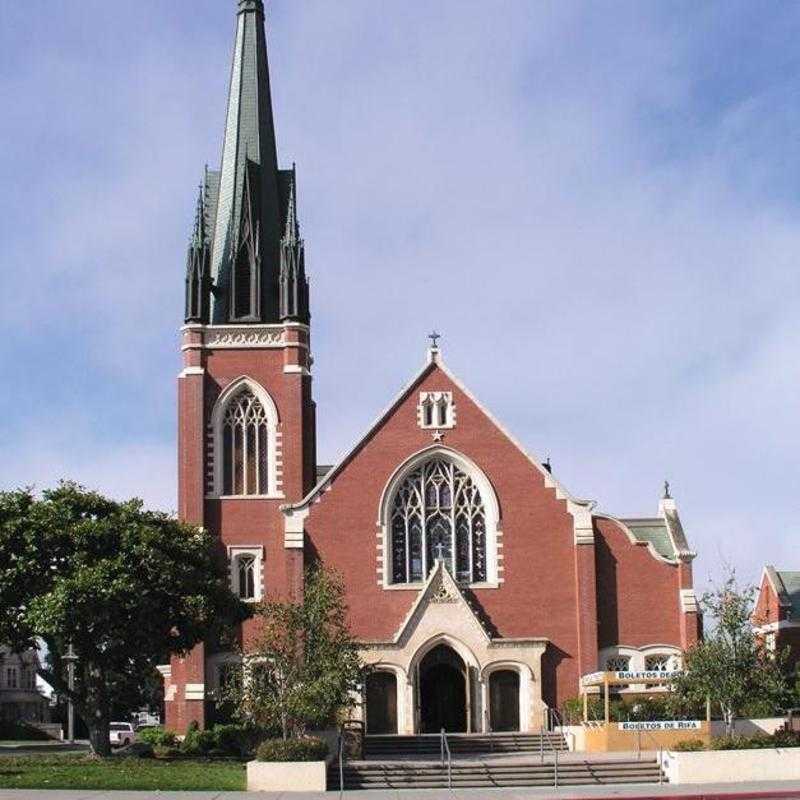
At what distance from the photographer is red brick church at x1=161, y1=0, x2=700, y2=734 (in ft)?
155

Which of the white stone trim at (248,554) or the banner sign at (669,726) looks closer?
the banner sign at (669,726)

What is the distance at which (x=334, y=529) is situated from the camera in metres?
49.0

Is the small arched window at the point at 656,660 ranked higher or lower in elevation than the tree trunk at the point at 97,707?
higher

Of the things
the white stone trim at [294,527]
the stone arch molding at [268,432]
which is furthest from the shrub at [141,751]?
the stone arch molding at [268,432]

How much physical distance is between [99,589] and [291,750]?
26.6 ft

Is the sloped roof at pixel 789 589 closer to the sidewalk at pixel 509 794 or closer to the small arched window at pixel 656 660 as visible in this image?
the small arched window at pixel 656 660

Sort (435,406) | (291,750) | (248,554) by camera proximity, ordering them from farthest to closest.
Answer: (248,554)
(435,406)
(291,750)

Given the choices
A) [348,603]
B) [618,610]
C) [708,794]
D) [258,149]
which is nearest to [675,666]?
[618,610]

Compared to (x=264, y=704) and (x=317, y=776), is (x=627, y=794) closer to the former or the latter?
(x=317, y=776)

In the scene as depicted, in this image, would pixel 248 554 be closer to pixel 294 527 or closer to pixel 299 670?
pixel 294 527

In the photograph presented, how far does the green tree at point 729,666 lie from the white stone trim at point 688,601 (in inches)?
382

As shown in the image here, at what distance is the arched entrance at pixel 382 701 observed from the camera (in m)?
46.8

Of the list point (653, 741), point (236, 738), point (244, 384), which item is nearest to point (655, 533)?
point (653, 741)

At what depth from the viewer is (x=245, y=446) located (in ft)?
172
